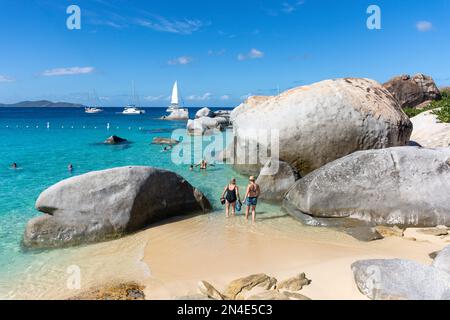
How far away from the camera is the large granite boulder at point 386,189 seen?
9008mm

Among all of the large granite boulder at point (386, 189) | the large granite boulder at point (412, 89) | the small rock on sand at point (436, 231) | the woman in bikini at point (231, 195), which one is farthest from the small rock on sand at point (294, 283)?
the large granite boulder at point (412, 89)

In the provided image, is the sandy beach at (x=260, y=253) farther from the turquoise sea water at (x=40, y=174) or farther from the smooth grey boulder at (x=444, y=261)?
the turquoise sea water at (x=40, y=174)

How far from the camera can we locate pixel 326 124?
11922 millimetres

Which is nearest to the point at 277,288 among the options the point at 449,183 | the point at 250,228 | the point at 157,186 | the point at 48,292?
the point at 250,228

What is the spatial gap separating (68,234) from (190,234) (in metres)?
3.39

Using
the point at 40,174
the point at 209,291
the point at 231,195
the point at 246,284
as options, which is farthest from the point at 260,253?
the point at 40,174

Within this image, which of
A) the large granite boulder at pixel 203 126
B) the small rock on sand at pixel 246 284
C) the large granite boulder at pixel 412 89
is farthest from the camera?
the large granite boulder at pixel 203 126

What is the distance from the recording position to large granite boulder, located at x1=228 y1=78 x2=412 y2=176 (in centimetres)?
1187

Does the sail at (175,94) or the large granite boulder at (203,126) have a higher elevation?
the sail at (175,94)

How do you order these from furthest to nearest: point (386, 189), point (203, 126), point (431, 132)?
point (203, 126), point (431, 132), point (386, 189)

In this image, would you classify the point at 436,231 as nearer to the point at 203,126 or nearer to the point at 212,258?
the point at 212,258

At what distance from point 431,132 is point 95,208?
17.6 m

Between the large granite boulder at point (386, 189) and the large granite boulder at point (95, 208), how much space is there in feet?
16.4

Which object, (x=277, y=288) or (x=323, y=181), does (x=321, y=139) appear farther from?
(x=277, y=288)
